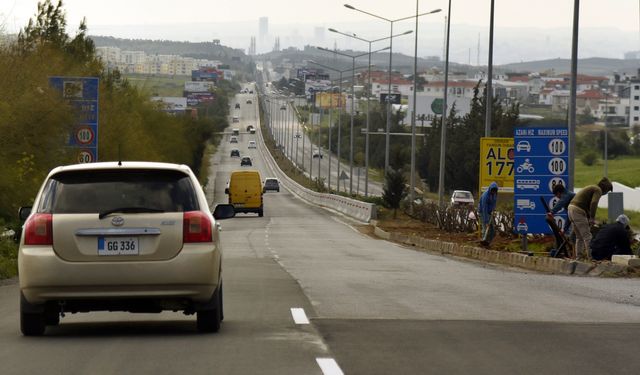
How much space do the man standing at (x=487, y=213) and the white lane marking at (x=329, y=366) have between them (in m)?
22.1

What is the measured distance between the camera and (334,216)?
240 feet

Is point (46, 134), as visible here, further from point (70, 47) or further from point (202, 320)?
point (202, 320)

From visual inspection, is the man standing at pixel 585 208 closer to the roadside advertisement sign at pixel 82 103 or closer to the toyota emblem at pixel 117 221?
the toyota emblem at pixel 117 221

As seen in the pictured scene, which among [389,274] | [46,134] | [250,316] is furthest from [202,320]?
[46,134]

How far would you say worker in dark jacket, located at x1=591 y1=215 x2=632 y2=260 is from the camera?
26578mm

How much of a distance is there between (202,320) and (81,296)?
1178mm

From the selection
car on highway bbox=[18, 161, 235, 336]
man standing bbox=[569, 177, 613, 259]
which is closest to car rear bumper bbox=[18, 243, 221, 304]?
car on highway bbox=[18, 161, 235, 336]

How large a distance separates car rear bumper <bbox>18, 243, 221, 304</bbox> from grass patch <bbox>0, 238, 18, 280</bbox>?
10655 mm

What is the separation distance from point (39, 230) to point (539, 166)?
59.7 ft

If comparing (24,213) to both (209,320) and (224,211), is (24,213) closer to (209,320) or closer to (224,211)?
(224,211)

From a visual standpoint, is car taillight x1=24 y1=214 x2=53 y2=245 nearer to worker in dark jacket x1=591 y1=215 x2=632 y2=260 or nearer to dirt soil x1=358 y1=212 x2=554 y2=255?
worker in dark jacket x1=591 y1=215 x2=632 y2=260

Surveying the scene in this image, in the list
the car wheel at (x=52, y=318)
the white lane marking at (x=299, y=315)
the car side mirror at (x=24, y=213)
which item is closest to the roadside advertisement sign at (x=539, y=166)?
the white lane marking at (x=299, y=315)

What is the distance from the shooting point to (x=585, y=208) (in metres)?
26.1

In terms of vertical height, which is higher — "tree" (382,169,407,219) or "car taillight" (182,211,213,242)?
"car taillight" (182,211,213,242)
